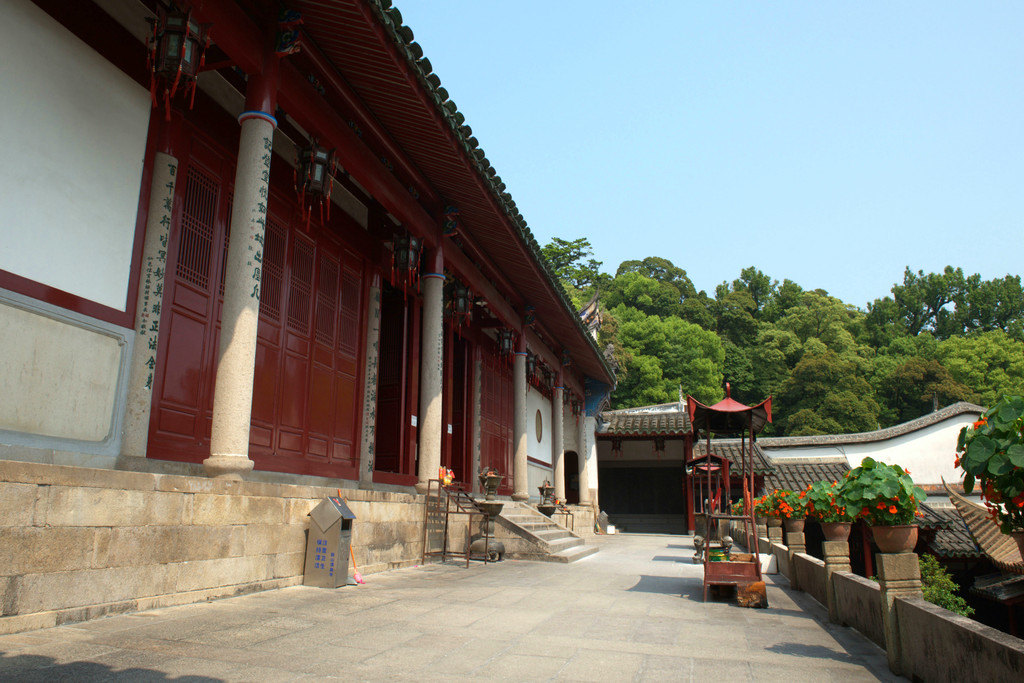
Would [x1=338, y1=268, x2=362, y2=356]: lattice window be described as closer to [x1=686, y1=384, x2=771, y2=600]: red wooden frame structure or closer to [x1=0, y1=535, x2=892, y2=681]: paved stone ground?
[x1=0, y1=535, x2=892, y2=681]: paved stone ground

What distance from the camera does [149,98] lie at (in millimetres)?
6418

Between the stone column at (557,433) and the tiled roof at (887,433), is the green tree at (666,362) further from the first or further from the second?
the stone column at (557,433)

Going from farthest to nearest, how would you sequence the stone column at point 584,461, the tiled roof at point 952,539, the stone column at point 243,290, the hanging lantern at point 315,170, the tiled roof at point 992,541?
the stone column at point 584,461 < the tiled roof at point 952,539 < the tiled roof at point 992,541 < the hanging lantern at point 315,170 < the stone column at point 243,290

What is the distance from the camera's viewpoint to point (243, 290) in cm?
603

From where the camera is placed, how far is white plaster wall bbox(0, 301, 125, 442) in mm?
5000

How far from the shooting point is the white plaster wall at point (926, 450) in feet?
72.7

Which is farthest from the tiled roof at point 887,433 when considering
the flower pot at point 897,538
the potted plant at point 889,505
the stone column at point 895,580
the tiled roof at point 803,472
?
the stone column at point 895,580

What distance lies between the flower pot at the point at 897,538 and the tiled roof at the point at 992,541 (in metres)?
9.59

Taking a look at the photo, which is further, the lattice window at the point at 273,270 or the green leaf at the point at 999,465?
the lattice window at the point at 273,270

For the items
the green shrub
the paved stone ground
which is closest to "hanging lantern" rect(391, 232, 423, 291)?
the paved stone ground

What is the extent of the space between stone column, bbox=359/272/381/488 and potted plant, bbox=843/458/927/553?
6.67 metres

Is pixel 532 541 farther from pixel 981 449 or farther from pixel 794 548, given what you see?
pixel 981 449

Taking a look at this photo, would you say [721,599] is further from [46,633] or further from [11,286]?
[11,286]

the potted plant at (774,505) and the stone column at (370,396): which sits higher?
the stone column at (370,396)
